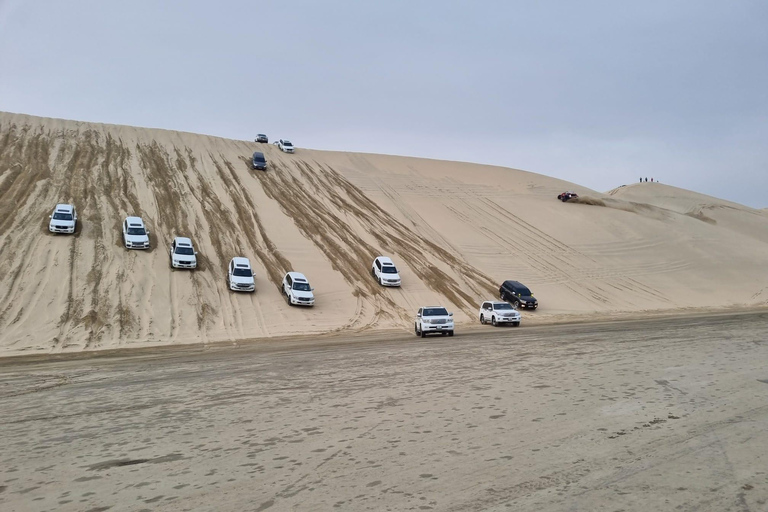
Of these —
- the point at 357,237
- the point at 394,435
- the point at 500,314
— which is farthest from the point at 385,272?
the point at 394,435

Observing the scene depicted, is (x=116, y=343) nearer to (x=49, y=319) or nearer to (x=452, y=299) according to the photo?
(x=49, y=319)

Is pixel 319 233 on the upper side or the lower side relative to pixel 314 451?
upper

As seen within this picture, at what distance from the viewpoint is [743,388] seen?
1288 centimetres

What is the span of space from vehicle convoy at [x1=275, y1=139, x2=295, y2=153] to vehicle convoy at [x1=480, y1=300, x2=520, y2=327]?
1665 inches

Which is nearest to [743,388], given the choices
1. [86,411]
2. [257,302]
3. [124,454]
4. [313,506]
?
[313,506]

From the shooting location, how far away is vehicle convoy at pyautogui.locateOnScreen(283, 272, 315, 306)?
34.3 metres

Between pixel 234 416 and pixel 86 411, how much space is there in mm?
2976

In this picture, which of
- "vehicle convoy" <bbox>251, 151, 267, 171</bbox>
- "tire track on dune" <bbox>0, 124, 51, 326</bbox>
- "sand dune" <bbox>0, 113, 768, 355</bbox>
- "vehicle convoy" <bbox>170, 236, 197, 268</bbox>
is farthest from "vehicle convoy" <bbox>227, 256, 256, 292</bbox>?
"vehicle convoy" <bbox>251, 151, 267, 171</bbox>

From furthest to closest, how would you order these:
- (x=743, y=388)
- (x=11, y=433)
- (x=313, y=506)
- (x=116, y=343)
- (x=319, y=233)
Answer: (x=319, y=233) → (x=116, y=343) → (x=743, y=388) → (x=11, y=433) → (x=313, y=506)

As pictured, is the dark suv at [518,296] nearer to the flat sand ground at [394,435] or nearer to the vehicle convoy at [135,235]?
the flat sand ground at [394,435]

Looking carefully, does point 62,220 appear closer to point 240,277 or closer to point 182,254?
point 182,254

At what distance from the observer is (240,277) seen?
3475 cm

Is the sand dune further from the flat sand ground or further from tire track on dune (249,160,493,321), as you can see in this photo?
the flat sand ground

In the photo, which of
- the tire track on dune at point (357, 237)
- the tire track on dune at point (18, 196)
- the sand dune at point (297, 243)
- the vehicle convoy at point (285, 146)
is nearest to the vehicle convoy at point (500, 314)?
the sand dune at point (297, 243)
